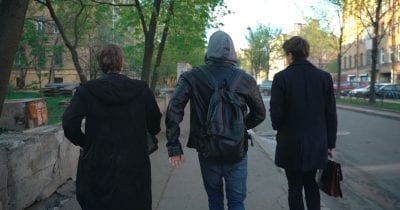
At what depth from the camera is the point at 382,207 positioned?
6.60 metres

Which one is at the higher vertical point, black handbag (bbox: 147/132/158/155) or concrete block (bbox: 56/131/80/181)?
black handbag (bbox: 147/132/158/155)

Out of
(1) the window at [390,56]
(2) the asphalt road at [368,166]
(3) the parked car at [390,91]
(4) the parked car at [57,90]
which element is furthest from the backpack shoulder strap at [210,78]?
(1) the window at [390,56]

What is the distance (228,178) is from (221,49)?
1.03m

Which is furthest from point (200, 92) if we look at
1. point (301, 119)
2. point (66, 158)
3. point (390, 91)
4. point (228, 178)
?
point (390, 91)

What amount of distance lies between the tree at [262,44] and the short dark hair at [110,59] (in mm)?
86312

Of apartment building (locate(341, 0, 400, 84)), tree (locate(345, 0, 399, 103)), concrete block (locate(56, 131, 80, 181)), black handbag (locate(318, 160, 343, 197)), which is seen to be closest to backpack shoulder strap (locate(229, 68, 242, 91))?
black handbag (locate(318, 160, 343, 197))

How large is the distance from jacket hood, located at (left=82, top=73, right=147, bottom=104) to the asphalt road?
12.2 ft

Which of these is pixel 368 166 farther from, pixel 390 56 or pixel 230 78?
pixel 390 56

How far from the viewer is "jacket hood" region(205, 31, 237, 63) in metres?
4.30

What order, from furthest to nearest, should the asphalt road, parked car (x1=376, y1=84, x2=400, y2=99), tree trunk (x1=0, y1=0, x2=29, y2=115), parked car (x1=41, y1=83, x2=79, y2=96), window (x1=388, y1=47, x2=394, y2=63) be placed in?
window (x1=388, y1=47, x2=394, y2=63) → parked car (x1=376, y1=84, x2=400, y2=99) → parked car (x1=41, y1=83, x2=79, y2=96) → the asphalt road → tree trunk (x1=0, y1=0, x2=29, y2=115)

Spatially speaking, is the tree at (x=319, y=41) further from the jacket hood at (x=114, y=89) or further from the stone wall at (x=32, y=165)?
the jacket hood at (x=114, y=89)

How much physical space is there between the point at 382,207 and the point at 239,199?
3.07m

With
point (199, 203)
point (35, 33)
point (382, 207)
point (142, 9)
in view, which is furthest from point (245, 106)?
point (35, 33)

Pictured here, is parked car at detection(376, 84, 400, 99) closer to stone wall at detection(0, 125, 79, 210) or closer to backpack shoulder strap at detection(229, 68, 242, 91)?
stone wall at detection(0, 125, 79, 210)
